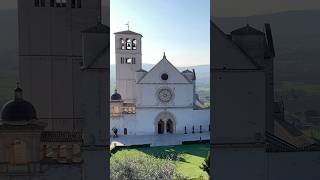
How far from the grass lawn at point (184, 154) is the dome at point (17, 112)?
662cm

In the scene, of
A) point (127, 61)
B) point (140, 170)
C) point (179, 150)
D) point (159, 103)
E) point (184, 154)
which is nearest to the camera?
point (140, 170)

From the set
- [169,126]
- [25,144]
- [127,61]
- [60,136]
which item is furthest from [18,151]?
[169,126]

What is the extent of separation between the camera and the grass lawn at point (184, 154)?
1570cm

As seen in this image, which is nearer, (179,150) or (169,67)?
(179,150)

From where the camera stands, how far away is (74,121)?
10.5 meters

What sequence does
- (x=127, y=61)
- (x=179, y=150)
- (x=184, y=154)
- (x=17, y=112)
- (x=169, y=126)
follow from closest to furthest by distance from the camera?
1. (x=17, y=112)
2. (x=184, y=154)
3. (x=179, y=150)
4. (x=127, y=61)
5. (x=169, y=126)

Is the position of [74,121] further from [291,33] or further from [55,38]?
[291,33]

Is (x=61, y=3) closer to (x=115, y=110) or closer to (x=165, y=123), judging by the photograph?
(x=115, y=110)

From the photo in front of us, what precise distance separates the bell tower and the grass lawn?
5.43 meters

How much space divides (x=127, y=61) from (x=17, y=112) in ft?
54.8

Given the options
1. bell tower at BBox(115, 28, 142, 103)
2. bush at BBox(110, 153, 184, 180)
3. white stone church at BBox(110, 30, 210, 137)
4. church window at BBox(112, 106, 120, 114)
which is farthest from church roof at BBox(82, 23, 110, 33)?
white stone church at BBox(110, 30, 210, 137)

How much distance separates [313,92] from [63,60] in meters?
6.39

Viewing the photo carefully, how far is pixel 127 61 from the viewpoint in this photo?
1014 inches

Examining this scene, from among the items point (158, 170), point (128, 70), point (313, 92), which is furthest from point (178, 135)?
point (313, 92)
